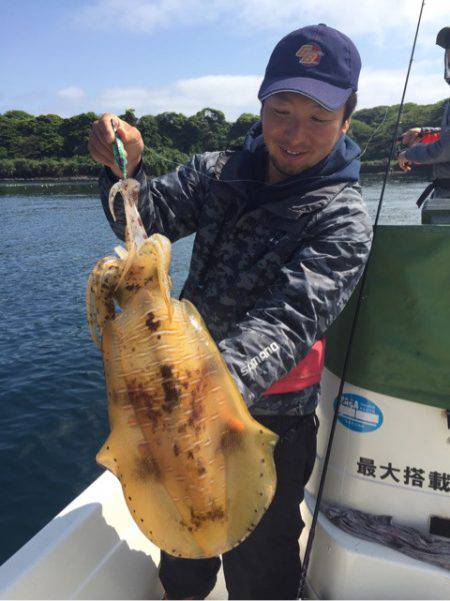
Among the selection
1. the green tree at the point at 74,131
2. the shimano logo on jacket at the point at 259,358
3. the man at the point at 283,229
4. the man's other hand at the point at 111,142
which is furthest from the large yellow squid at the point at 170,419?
the green tree at the point at 74,131

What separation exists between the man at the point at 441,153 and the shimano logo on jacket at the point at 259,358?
164 inches

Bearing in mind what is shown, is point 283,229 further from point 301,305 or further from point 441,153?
point 441,153

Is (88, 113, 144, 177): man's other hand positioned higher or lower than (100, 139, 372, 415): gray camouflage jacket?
higher

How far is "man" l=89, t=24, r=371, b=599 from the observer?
88.0 inches

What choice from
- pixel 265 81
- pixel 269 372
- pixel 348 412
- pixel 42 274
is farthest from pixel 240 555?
pixel 42 274

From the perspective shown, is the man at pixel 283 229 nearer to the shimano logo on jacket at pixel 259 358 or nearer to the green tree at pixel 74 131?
the shimano logo on jacket at pixel 259 358

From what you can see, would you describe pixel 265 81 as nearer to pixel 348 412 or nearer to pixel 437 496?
pixel 348 412

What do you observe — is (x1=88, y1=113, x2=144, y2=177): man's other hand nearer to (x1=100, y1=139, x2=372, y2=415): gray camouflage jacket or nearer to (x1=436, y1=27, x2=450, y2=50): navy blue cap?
(x1=100, y1=139, x2=372, y2=415): gray camouflage jacket

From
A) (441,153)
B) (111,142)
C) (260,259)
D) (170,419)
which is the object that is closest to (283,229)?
(260,259)

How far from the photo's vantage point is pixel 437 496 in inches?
119

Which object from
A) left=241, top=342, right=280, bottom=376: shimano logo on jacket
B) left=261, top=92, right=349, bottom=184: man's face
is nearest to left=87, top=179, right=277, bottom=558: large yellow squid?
left=241, top=342, right=280, bottom=376: shimano logo on jacket

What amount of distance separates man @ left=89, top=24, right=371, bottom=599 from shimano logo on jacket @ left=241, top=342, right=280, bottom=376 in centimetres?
3

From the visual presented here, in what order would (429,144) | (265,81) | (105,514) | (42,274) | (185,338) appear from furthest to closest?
(42,274)
(429,144)
(105,514)
(265,81)
(185,338)

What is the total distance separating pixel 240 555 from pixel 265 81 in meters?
2.68
